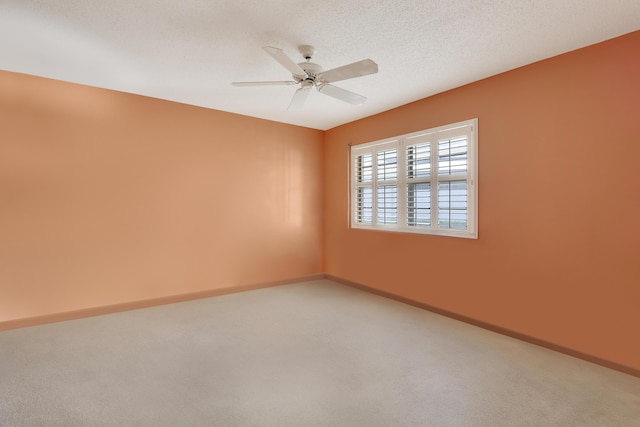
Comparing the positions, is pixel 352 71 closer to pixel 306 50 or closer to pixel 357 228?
pixel 306 50

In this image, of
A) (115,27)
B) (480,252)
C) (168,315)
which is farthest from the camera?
(168,315)

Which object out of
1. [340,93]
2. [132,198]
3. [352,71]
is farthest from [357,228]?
[132,198]

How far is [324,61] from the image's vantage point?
2943 mm

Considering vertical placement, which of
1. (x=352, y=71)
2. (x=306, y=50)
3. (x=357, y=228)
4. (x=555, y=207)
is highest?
(x=306, y=50)

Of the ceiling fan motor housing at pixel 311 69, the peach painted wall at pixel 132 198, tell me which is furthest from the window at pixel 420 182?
the ceiling fan motor housing at pixel 311 69

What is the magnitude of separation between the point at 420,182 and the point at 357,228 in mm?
1368

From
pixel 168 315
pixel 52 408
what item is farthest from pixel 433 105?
pixel 52 408

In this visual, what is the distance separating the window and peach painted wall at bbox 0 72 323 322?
119 cm

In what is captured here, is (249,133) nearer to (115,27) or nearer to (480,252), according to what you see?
(115,27)

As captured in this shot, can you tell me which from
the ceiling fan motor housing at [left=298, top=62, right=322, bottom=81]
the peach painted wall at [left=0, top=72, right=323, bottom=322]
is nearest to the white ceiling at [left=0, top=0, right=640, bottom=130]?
the ceiling fan motor housing at [left=298, top=62, right=322, bottom=81]

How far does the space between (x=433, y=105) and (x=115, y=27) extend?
10.7 ft

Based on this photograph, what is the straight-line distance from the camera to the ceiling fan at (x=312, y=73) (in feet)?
7.70

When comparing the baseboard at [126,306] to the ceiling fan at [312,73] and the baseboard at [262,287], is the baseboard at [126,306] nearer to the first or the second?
the baseboard at [262,287]

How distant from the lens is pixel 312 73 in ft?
9.09
